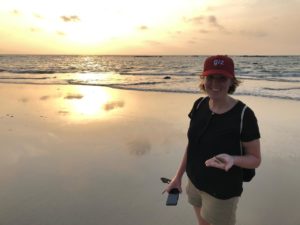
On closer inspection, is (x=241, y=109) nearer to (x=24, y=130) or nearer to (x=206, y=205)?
(x=206, y=205)

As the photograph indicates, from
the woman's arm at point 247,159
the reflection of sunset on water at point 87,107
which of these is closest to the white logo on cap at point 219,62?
the woman's arm at point 247,159

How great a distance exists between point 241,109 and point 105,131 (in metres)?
5.94

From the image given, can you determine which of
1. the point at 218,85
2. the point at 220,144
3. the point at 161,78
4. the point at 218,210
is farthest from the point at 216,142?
the point at 161,78

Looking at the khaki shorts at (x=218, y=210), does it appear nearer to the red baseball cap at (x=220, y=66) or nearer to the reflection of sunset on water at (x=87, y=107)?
the red baseball cap at (x=220, y=66)

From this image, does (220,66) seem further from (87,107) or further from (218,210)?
(87,107)

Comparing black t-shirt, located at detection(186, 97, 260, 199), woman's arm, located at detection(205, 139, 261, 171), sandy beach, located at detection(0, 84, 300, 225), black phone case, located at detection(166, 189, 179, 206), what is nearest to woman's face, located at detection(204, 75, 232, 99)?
black t-shirt, located at detection(186, 97, 260, 199)

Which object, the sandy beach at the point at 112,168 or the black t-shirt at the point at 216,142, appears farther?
the sandy beach at the point at 112,168

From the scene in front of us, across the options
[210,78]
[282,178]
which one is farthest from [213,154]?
[282,178]

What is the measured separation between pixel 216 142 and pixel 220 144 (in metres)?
0.03

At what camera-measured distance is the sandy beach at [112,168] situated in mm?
4258

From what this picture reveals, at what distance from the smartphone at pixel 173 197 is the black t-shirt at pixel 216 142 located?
0.82 feet

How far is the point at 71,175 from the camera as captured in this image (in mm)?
5359

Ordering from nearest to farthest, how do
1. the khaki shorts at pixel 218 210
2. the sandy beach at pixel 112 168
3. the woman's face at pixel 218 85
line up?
the woman's face at pixel 218 85, the khaki shorts at pixel 218 210, the sandy beach at pixel 112 168

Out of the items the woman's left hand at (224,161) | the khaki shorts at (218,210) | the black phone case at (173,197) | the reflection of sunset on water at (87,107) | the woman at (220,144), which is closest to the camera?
the woman's left hand at (224,161)
